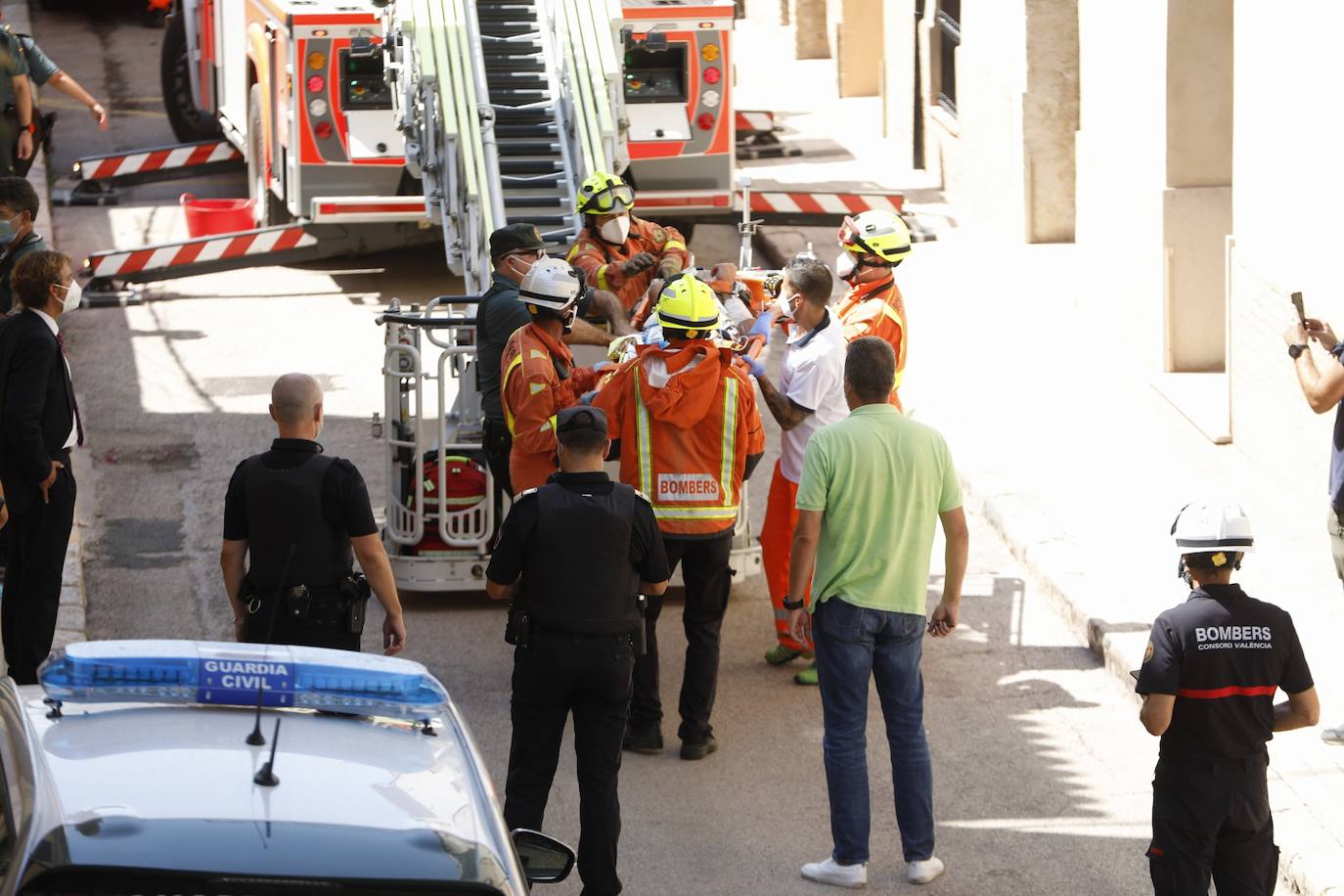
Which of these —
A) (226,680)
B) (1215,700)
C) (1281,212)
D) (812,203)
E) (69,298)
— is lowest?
(1215,700)

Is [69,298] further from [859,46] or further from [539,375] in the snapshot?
[859,46]

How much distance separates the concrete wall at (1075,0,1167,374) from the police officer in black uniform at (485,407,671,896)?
327 inches

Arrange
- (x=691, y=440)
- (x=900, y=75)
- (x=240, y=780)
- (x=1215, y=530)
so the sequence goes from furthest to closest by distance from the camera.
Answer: (x=900, y=75)
(x=691, y=440)
(x=1215, y=530)
(x=240, y=780)

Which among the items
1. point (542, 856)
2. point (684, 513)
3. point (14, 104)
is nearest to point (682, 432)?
point (684, 513)

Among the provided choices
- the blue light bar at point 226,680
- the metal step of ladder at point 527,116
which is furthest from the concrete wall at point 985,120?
the blue light bar at point 226,680

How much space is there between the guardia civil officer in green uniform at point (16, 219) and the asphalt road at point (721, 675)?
6.08 feet

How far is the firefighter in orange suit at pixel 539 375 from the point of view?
320 inches

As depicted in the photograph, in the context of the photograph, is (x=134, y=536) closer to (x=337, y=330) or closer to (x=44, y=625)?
(x=44, y=625)

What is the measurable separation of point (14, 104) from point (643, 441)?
25.6 ft

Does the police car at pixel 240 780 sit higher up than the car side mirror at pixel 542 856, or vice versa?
the police car at pixel 240 780

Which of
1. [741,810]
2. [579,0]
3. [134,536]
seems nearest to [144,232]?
[579,0]

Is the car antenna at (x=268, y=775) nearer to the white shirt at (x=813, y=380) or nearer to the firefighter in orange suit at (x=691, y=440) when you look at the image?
the firefighter in orange suit at (x=691, y=440)

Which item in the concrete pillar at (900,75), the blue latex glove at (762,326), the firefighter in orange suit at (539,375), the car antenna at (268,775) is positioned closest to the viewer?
the car antenna at (268,775)

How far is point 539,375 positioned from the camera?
26.6 ft
